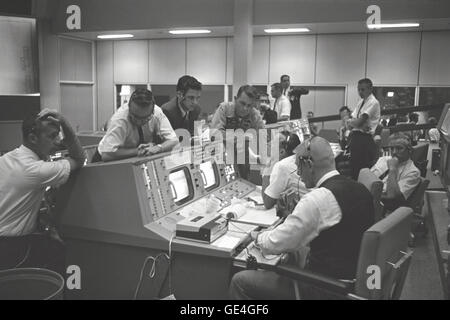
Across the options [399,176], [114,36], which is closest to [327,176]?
[399,176]

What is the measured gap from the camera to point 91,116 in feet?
30.0

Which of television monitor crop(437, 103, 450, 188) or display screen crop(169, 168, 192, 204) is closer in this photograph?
television monitor crop(437, 103, 450, 188)

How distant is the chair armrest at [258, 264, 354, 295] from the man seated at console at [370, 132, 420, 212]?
2.22 metres

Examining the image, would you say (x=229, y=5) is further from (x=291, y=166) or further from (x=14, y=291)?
(x=14, y=291)

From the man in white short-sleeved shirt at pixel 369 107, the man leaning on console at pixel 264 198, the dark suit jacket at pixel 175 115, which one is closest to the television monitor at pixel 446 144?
the man leaning on console at pixel 264 198

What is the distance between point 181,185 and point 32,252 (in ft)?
2.81

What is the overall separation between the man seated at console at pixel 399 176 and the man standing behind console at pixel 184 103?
1879 millimetres

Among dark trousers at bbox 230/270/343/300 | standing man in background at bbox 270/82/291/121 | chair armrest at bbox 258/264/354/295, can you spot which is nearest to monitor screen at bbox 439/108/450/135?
chair armrest at bbox 258/264/354/295

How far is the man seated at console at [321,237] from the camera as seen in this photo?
191cm

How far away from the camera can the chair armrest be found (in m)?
1.79

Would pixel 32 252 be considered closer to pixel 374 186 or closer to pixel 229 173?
pixel 229 173

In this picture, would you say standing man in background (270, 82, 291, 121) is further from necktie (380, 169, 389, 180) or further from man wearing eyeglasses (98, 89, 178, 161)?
man wearing eyeglasses (98, 89, 178, 161)

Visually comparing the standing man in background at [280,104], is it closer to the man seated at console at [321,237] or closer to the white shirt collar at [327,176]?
the white shirt collar at [327,176]

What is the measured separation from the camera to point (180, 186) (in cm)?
253
